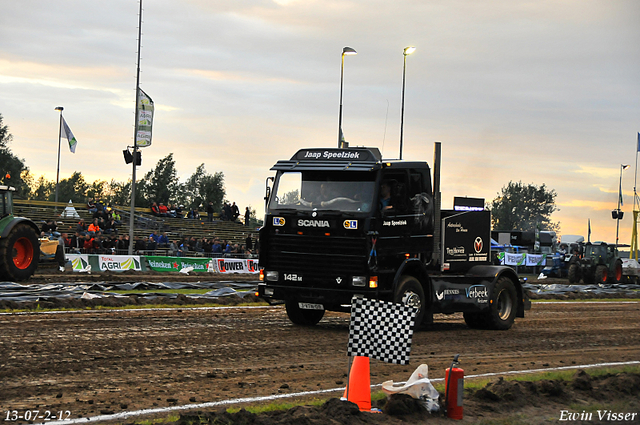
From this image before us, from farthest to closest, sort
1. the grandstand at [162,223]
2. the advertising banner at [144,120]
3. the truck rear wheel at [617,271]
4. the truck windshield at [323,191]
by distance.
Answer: the grandstand at [162,223], the truck rear wheel at [617,271], the advertising banner at [144,120], the truck windshield at [323,191]

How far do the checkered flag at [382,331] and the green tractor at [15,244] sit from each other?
1530cm

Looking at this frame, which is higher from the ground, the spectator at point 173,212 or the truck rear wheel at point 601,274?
the spectator at point 173,212

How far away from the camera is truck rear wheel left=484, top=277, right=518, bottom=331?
14.8 m

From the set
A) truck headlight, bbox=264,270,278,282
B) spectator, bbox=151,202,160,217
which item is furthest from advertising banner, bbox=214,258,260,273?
truck headlight, bbox=264,270,278,282

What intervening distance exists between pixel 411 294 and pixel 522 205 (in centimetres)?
12407

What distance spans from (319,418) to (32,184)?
128 metres

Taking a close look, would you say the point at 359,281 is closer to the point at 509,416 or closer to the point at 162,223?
the point at 509,416

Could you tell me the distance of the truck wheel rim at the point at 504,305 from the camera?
1521cm

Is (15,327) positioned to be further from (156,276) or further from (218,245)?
(218,245)

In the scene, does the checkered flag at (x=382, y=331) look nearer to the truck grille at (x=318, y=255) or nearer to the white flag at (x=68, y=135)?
the truck grille at (x=318, y=255)

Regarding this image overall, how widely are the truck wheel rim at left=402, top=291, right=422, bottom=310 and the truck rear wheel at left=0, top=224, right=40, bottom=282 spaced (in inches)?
474

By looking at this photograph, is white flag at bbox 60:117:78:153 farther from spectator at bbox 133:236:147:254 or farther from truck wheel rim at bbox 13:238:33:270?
truck wheel rim at bbox 13:238:33:270

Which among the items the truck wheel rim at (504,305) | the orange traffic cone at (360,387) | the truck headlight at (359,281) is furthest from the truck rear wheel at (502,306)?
the orange traffic cone at (360,387)

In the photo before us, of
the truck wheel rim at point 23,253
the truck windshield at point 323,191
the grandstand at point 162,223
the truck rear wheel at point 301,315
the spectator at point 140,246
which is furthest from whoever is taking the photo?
the grandstand at point 162,223
